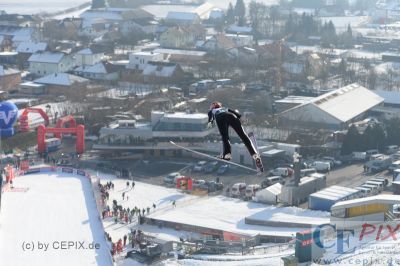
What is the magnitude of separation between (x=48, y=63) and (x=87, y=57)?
144 centimetres

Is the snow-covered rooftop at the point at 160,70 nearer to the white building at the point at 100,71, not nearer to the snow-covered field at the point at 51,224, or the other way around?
the white building at the point at 100,71

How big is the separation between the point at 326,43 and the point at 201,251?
1759 cm

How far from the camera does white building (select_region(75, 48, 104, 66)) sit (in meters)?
21.0

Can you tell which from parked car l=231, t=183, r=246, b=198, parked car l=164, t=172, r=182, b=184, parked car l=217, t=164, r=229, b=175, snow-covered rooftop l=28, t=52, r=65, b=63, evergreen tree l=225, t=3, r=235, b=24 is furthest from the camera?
evergreen tree l=225, t=3, r=235, b=24

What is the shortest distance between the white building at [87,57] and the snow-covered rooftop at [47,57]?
0.73 m

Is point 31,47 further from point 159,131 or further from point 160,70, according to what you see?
point 159,131

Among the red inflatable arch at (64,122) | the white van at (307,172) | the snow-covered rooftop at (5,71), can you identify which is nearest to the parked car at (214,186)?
the white van at (307,172)

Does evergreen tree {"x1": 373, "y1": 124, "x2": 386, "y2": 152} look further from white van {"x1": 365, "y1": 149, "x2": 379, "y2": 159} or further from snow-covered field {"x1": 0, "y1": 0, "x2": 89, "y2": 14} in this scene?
snow-covered field {"x1": 0, "y1": 0, "x2": 89, "y2": 14}

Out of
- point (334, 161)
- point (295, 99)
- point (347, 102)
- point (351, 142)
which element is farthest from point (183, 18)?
point (334, 161)

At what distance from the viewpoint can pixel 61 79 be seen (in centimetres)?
1814

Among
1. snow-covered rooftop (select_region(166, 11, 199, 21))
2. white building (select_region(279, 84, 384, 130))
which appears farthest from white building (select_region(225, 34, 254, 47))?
white building (select_region(279, 84, 384, 130))

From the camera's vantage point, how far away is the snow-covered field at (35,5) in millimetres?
33875

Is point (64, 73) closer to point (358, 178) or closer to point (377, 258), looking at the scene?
point (358, 178)

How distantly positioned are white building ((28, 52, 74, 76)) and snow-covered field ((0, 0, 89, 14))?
13.1m
